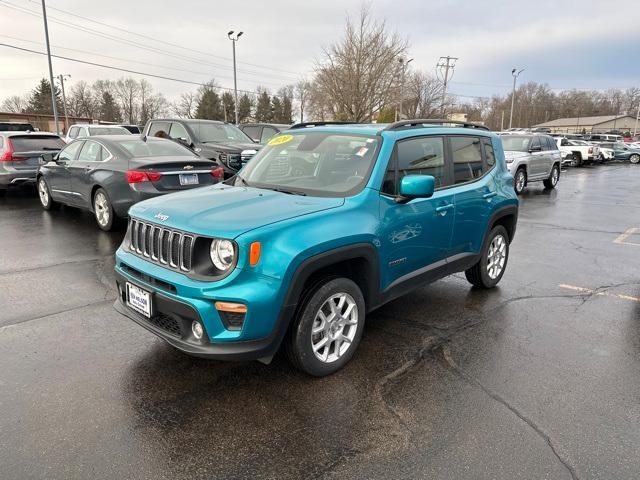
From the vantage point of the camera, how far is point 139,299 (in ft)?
10.7

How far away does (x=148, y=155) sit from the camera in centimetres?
784

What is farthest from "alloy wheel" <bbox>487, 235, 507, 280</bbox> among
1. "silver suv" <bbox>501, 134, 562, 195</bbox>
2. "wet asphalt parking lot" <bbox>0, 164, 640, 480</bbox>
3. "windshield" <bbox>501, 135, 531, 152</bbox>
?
"windshield" <bbox>501, 135, 531, 152</bbox>

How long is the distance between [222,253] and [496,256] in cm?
365

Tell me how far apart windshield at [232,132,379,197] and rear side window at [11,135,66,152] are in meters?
9.36

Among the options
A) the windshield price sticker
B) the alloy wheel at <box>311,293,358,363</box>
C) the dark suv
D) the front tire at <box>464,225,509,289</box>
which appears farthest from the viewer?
the dark suv

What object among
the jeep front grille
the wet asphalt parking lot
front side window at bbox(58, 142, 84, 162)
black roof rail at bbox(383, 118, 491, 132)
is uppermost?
black roof rail at bbox(383, 118, 491, 132)

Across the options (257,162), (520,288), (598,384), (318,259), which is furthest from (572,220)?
(318,259)

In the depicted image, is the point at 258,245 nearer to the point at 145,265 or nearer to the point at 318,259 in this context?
the point at 318,259

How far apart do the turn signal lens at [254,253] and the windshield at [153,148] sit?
227 inches

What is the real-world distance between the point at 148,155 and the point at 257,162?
4.15 m

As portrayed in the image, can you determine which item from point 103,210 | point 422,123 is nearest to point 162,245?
point 422,123

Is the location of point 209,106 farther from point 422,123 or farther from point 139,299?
point 139,299

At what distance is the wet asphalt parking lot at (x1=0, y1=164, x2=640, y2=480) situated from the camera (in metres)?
2.53

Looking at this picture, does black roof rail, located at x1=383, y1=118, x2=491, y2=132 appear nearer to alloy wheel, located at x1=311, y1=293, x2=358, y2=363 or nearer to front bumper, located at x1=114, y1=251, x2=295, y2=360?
alloy wheel, located at x1=311, y1=293, x2=358, y2=363
